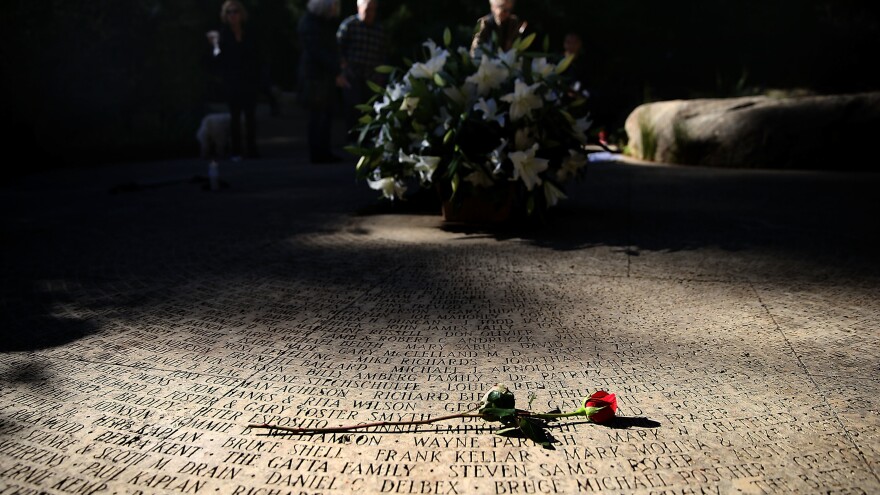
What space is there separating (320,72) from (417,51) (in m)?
4.16

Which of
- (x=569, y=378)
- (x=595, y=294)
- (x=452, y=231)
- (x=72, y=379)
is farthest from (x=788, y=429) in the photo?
(x=452, y=231)

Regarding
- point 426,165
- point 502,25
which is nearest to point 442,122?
point 426,165

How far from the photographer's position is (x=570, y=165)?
4.72 meters

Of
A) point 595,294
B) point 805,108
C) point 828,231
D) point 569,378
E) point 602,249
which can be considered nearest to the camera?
point 569,378

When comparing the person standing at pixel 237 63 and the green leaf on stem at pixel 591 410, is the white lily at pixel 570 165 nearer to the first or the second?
the green leaf on stem at pixel 591 410

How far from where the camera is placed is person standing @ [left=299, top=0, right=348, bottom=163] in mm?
9094

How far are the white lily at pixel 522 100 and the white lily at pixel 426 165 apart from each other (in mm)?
462

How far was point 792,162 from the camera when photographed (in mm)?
7758

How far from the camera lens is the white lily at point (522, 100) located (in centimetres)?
441

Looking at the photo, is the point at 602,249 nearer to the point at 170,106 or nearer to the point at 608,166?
the point at 608,166

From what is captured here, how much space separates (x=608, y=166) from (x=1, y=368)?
21.3 ft

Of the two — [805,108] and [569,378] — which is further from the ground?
[805,108]

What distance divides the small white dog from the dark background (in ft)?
2.26

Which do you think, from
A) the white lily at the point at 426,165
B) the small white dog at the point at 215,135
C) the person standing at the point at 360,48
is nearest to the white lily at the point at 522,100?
the white lily at the point at 426,165
